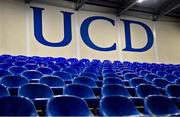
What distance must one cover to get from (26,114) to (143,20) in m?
11.3

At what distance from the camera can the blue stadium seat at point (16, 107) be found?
2.39 meters

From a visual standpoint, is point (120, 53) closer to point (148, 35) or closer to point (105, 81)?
point (148, 35)

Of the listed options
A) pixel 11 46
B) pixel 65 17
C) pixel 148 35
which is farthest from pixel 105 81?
pixel 148 35

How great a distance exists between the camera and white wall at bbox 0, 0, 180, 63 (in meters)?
9.84

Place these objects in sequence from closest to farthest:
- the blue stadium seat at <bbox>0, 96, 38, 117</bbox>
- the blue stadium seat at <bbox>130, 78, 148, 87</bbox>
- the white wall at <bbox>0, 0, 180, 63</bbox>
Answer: the blue stadium seat at <bbox>0, 96, 38, 117</bbox> → the blue stadium seat at <bbox>130, 78, 148, 87</bbox> → the white wall at <bbox>0, 0, 180, 63</bbox>

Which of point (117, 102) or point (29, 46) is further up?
point (29, 46)

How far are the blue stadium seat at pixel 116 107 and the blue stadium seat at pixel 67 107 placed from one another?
0.63 feet

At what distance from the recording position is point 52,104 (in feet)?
8.53

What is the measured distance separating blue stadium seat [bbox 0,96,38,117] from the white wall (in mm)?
7348

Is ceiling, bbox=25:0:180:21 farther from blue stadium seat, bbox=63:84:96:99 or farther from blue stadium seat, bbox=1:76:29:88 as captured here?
blue stadium seat, bbox=63:84:96:99

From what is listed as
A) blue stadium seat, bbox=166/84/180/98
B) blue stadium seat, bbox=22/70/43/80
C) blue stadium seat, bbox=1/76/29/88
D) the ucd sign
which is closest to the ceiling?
the ucd sign

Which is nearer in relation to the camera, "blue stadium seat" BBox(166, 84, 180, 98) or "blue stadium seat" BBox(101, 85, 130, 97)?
"blue stadium seat" BBox(101, 85, 130, 97)

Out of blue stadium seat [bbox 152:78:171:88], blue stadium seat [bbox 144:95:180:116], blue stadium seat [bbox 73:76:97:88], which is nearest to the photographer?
blue stadium seat [bbox 144:95:180:116]

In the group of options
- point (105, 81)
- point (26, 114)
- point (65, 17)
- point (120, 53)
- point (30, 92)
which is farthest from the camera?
point (120, 53)
